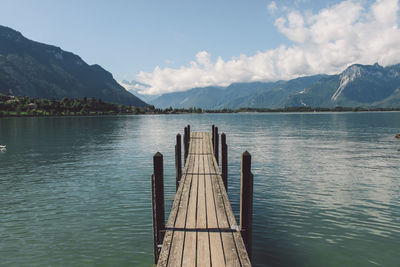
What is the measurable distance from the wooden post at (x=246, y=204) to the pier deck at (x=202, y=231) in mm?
437

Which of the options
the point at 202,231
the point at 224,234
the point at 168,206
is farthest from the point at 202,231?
the point at 168,206

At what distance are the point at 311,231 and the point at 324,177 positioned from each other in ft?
40.4

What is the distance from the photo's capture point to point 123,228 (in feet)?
48.0

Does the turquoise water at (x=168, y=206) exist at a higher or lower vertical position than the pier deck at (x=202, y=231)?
lower

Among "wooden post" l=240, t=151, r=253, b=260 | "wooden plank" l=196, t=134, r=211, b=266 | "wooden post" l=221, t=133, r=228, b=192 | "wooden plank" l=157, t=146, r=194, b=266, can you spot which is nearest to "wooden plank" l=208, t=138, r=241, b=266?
"wooden plank" l=196, t=134, r=211, b=266

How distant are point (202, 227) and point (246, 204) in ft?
6.09

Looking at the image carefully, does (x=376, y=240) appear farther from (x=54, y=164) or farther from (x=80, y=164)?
(x=54, y=164)

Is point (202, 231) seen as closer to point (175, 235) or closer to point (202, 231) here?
point (202, 231)

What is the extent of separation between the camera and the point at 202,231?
9.72m

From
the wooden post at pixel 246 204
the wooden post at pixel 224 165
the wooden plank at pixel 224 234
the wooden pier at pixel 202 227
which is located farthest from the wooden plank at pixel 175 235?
the wooden post at pixel 224 165

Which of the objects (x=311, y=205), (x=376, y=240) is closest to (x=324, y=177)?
(x=311, y=205)

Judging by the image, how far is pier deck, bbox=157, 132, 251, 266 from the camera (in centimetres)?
809

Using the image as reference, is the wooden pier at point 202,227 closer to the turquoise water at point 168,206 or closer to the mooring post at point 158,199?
the mooring post at point 158,199

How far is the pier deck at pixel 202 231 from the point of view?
8.09m
